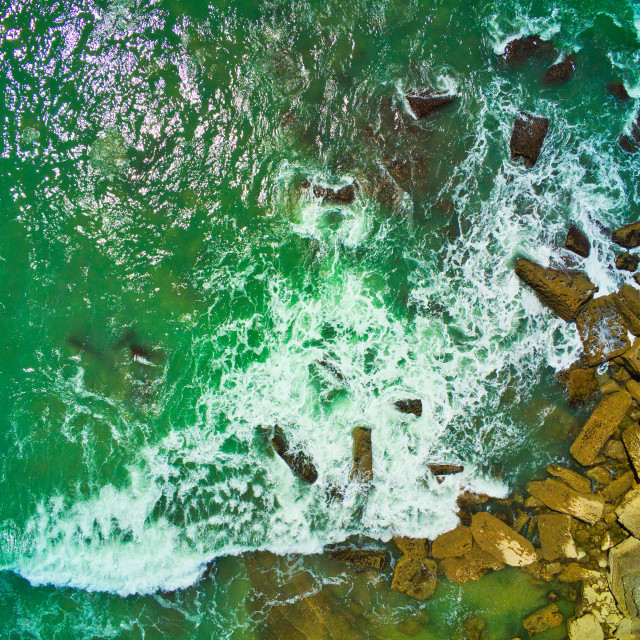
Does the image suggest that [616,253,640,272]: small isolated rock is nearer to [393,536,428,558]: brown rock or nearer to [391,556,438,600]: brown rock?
[393,536,428,558]: brown rock

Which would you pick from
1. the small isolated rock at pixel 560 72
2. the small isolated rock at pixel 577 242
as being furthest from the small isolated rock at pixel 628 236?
the small isolated rock at pixel 560 72

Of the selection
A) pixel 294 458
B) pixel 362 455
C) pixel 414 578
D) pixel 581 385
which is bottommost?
pixel 414 578

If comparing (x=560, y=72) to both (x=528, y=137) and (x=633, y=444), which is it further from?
(x=633, y=444)

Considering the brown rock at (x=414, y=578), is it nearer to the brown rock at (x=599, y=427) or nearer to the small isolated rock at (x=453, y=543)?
the small isolated rock at (x=453, y=543)

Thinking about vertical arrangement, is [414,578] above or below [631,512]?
below

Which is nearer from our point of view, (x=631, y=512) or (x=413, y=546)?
(x=631, y=512)

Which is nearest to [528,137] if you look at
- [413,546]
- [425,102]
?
[425,102]

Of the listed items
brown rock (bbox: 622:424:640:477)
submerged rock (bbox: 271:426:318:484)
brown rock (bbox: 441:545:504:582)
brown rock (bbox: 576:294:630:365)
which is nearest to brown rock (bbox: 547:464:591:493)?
brown rock (bbox: 622:424:640:477)
